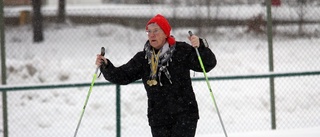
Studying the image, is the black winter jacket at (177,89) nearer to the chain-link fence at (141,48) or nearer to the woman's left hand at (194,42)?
the woman's left hand at (194,42)

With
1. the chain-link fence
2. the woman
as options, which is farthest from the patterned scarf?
the chain-link fence

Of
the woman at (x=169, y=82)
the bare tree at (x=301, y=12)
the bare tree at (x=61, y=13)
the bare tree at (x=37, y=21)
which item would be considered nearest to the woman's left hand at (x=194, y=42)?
the woman at (x=169, y=82)

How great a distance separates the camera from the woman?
4.61 metres

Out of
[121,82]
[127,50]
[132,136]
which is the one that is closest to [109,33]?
[127,50]

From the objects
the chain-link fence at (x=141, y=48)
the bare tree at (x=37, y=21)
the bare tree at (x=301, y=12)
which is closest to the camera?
the bare tree at (x=301, y=12)

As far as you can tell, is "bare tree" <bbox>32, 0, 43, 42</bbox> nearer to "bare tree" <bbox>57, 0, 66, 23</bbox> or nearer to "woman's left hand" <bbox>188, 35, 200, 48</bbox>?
"bare tree" <bbox>57, 0, 66, 23</bbox>

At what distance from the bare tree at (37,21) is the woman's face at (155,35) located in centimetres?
472

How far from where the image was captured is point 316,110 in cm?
885

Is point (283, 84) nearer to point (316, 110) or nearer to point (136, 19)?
point (316, 110)

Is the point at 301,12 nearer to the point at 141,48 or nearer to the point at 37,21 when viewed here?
the point at 141,48

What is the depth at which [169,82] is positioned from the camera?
4.64 meters

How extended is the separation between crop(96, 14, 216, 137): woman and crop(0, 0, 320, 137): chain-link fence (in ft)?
12.1

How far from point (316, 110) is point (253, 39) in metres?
1.42

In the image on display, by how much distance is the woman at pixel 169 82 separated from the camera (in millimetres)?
4613
